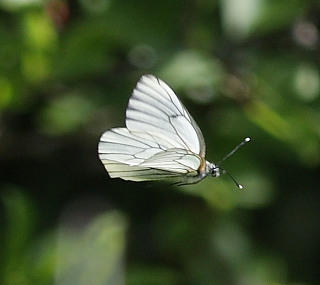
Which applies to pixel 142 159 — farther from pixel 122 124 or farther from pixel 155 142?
pixel 122 124

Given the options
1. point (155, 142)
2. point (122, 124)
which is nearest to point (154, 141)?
point (155, 142)

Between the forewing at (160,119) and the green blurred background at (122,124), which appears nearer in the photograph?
the forewing at (160,119)

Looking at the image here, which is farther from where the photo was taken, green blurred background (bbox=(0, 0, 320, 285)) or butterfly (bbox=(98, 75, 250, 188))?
green blurred background (bbox=(0, 0, 320, 285))

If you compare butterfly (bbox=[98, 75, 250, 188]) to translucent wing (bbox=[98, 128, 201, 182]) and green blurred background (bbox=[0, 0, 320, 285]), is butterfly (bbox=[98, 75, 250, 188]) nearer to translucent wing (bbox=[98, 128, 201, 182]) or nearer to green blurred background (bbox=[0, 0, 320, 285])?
translucent wing (bbox=[98, 128, 201, 182])

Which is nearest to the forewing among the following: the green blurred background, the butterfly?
the butterfly

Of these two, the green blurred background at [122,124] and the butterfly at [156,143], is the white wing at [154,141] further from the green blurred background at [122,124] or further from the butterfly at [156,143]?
the green blurred background at [122,124]

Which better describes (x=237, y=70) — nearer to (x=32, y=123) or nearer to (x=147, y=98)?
(x=32, y=123)

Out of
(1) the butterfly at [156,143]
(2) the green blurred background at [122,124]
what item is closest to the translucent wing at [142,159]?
(1) the butterfly at [156,143]

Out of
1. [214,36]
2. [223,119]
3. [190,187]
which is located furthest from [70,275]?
[214,36]
